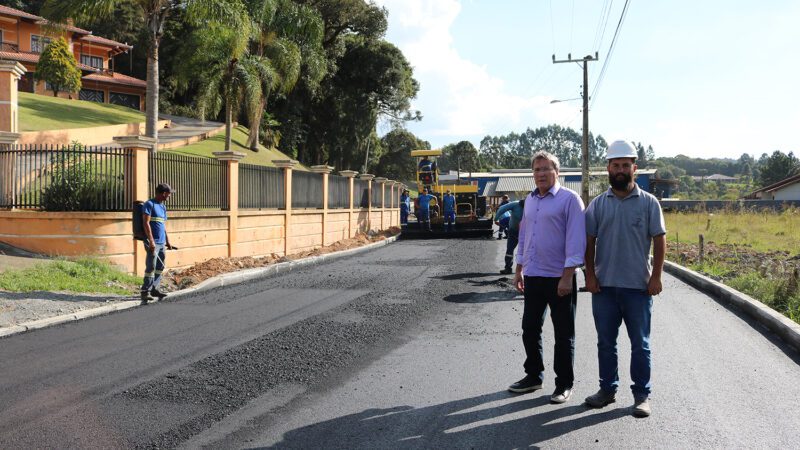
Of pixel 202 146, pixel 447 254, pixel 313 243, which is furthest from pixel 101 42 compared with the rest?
pixel 447 254

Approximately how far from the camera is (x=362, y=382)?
17.5ft

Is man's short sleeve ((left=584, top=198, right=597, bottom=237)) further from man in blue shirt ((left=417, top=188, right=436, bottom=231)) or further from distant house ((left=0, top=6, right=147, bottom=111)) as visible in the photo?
distant house ((left=0, top=6, right=147, bottom=111))

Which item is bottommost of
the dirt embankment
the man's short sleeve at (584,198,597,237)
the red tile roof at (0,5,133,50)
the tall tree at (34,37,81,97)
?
the dirt embankment

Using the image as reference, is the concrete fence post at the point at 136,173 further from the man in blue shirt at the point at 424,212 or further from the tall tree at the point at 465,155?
the tall tree at the point at 465,155

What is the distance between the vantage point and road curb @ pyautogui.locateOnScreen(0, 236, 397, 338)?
7.55m

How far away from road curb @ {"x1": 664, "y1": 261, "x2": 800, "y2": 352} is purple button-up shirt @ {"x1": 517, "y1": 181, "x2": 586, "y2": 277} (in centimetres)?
358

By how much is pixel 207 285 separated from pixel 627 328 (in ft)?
27.2

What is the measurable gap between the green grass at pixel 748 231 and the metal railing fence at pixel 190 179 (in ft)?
43.6

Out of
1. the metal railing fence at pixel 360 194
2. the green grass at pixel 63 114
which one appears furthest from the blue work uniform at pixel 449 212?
the green grass at pixel 63 114

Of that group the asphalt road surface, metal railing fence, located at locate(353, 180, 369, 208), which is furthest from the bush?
metal railing fence, located at locate(353, 180, 369, 208)

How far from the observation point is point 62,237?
35.9 feet

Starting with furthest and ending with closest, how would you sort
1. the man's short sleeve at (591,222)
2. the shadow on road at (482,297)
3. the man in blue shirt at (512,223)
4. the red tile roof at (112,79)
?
the red tile roof at (112,79) < the man in blue shirt at (512,223) < the shadow on road at (482,297) < the man's short sleeve at (591,222)

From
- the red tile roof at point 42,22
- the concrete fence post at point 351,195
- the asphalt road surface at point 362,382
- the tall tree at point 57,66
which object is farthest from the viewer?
the red tile roof at point 42,22

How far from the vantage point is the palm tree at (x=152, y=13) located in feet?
62.2
